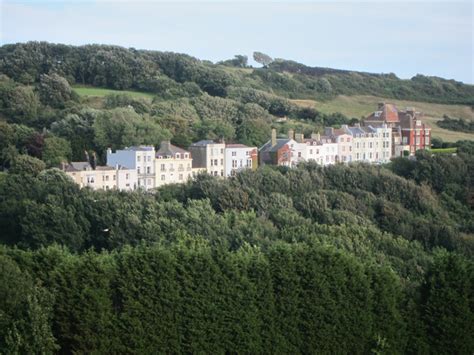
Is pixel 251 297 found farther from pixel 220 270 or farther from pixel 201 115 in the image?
pixel 201 115

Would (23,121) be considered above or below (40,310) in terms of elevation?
above

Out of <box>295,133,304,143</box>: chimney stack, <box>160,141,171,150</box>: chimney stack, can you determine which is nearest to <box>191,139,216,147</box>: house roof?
<box>160,141,171,150</box>: chimney stack

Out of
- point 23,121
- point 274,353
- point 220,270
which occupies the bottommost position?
point 274,353

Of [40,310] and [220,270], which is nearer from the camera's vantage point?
[40,310]

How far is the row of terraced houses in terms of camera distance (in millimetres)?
53188

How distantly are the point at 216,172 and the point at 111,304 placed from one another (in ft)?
97.9

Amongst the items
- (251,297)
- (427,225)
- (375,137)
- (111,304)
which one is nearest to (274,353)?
(251,297)

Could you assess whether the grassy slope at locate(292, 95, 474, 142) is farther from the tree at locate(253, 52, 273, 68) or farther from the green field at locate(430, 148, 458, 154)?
the tree at locate(253, 52, 273, 68)

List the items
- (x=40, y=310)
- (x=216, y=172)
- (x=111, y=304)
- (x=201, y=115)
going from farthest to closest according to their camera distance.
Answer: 1. (x=201, y=115)
2. (x=216, y=172)
3. (x=111, y=304)
4. (x=40, y=310)

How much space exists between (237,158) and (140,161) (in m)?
6.63

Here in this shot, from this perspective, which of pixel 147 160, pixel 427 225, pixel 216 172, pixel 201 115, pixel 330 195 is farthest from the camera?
pixel 201 115

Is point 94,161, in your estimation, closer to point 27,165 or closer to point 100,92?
point 27,165

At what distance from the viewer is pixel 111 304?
28016 millimetres

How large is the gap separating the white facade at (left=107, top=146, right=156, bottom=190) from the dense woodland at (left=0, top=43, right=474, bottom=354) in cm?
310
